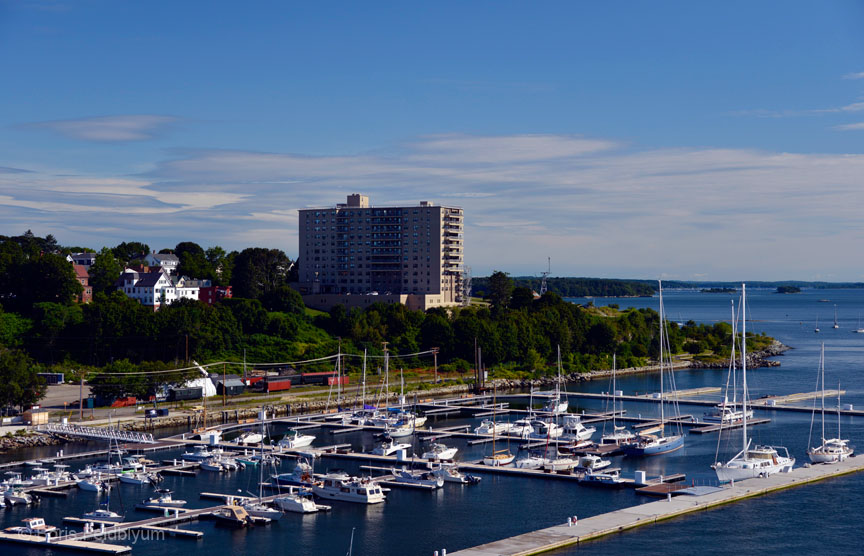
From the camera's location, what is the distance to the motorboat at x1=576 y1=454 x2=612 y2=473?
49.2 m

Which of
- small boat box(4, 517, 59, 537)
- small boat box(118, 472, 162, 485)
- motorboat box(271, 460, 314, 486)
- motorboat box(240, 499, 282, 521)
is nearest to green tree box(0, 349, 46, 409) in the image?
small boat box(118, 472, 162, 485)

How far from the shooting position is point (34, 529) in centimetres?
3700

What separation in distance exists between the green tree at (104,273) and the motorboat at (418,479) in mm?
68107

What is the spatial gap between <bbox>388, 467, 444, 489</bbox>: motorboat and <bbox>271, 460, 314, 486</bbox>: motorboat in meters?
3.92

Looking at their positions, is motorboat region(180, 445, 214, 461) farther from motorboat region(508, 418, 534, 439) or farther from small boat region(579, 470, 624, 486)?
small boat region(579, 470, 624, 486)

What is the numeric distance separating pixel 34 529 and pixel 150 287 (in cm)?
6896

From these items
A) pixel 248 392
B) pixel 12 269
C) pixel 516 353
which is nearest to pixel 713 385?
pixel 516 353

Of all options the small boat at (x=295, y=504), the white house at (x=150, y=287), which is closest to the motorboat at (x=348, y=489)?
the small boat at (x=295, y=504)

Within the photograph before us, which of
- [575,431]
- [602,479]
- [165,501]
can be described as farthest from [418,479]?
[575,431]

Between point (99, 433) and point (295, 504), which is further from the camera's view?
point (99, 433)

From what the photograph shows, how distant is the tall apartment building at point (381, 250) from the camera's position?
416 ft

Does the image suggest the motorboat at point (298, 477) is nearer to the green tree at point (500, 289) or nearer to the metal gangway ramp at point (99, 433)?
the metal gangway ramp at point (99, 433)

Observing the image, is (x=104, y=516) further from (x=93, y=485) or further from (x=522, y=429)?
(x=522, y=429)

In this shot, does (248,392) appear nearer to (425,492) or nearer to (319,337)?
(319,337)
